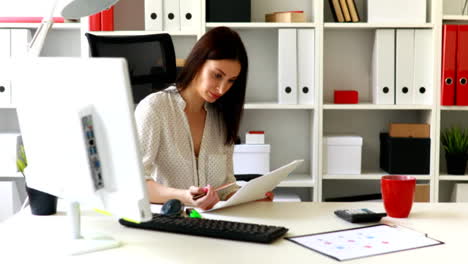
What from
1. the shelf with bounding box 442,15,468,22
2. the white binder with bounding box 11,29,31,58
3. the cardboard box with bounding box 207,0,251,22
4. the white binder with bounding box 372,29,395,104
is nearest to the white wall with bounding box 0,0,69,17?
the white binder with bounding box 11,29,31,58

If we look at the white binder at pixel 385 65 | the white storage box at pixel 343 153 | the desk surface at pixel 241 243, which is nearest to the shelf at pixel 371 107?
the white binder at pixel 385 65

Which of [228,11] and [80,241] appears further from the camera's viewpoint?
[228,11]

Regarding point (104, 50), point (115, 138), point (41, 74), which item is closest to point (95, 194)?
point (115, 138)

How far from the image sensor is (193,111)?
7.31 feet

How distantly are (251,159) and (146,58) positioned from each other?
0.96m

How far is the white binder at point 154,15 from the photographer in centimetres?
328

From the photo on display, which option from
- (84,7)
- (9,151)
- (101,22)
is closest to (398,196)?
(84,7)

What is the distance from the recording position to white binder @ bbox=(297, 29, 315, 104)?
331 cm

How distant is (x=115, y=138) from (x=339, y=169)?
2.31 meters

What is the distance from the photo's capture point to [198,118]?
88.4 inches

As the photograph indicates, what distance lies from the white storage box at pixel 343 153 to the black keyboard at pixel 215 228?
192 centimetres

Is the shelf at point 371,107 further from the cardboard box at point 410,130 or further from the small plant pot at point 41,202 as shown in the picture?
the small plant pot at point 41,202

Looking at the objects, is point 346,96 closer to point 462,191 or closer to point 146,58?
point 462,191

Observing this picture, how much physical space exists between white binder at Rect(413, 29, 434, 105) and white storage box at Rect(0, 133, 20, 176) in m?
2.09
